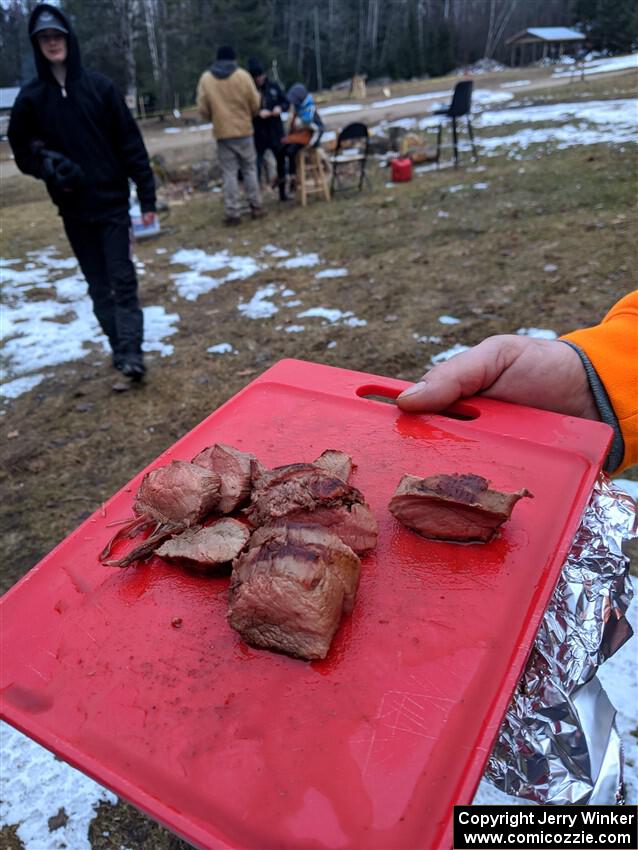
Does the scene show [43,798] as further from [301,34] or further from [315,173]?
[301,34]

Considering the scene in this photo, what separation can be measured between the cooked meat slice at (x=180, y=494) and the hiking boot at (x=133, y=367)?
3.46m

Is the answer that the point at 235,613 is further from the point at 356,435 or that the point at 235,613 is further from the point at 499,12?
the point at 499,12

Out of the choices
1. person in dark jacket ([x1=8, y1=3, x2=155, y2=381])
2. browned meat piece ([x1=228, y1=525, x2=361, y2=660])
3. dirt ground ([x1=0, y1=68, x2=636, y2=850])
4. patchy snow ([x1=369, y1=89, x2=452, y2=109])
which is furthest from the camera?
patchy snow ([x1=369, y1=89, x2=452, y2=109])

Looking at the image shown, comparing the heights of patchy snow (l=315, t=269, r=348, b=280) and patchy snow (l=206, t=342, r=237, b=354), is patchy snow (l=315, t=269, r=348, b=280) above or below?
above

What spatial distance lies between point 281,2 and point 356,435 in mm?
55412

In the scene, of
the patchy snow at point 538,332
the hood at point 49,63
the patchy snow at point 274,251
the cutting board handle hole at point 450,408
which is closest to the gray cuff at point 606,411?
the cutting board handle hole at point 450,408

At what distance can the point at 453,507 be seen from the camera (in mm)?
1315

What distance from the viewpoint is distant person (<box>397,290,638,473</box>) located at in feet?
6.11

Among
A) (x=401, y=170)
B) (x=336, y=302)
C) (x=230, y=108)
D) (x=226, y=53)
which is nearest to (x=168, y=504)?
(x=336, y=302)

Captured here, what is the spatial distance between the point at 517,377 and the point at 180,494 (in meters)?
1.14

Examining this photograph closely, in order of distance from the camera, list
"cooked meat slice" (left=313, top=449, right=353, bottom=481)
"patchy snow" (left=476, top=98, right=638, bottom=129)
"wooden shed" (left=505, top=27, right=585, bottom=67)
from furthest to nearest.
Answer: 1. "wooden shed" (left=505, top=27, right=585, bottom=67)
2. "patchy snow" (left=476, top=98, right=638, bottom=129)
3. "cooked meat slice" (left=313, top=449, right=353, bottom=481)

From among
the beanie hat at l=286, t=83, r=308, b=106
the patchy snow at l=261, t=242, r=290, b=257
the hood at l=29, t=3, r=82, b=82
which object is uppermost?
the beanie hat at l=286, t=83, r=308, b=106

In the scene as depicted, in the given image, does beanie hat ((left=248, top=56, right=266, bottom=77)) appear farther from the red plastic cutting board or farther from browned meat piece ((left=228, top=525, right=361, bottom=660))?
browned meat piece ((left=228, top=525, right=361, bottom=660))

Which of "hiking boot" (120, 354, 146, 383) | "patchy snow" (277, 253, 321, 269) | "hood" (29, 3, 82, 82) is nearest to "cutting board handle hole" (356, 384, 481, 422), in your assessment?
"hiking boot" (120, 354, 146, 383)
